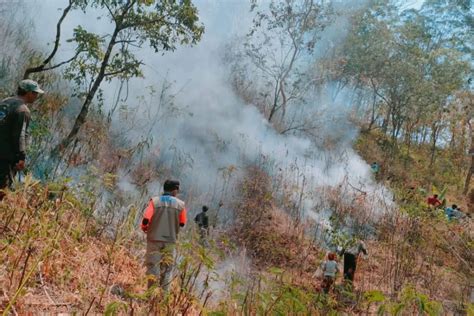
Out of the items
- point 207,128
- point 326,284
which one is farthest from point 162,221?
point 207,128

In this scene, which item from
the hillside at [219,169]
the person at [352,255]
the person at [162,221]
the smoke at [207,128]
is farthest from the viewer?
the smoke at [207,128]

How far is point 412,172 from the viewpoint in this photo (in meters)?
20.9

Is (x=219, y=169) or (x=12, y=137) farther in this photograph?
(x=219, y=169)

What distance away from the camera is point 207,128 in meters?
13.1

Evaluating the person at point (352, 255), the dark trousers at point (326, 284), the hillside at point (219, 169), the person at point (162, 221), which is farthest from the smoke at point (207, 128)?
the person at point (162, 221)

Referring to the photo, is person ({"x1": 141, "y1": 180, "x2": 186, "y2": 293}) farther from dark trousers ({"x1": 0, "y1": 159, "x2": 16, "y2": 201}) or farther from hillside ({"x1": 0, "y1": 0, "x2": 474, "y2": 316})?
dark trousers ({"x1": 0, "y1": 159, "x2": 16, "y2": 201})

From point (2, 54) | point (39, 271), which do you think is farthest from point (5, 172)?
point (2, 54)

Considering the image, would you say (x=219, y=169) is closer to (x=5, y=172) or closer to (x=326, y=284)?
(x=326, y=284)

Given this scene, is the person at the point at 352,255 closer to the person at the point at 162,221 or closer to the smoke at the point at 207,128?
the smoke at the point at 207,128

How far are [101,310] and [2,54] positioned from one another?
7941mm

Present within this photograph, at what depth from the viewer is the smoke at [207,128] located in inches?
414

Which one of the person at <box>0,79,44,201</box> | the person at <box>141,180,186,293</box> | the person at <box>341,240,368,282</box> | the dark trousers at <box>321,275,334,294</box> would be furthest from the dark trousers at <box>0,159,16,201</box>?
the person at <box>341,240,368,282</box>

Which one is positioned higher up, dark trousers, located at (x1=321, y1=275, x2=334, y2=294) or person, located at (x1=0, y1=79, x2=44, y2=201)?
person, located at (x1=0, y1=79, x2=44, y2=201)

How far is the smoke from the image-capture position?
10.5m
